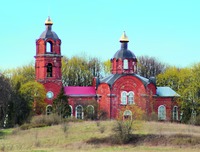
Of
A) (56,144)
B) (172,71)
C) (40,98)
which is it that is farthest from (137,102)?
(56,144)

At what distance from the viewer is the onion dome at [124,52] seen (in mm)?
68438

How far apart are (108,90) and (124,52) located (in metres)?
4.98

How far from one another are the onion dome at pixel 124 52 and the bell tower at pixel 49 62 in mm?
6699

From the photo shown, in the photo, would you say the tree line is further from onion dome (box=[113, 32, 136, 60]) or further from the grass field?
the grass field

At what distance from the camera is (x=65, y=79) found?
85500mm

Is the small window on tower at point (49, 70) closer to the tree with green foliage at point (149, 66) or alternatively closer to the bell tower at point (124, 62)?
the bell tower at point (124, 62)

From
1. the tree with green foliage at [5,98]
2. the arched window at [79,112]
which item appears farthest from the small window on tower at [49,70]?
the tree with green foliage at [5,98]

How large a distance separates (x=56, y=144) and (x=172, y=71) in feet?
136

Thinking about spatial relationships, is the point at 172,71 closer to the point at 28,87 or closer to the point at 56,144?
the point at 28,87

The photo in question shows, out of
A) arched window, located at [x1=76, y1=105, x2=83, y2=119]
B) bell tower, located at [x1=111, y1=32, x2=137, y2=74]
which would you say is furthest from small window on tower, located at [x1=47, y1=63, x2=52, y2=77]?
bell tower, located at [x1=111, y1=32, x2=137, y2=74]

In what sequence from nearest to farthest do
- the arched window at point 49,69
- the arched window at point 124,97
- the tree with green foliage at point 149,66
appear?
the arched window at point 124,97 → the arched window at point 49,69 → the tree with green foliage at point 149,66

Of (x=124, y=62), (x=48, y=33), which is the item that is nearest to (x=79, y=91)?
(x=124, y=62)

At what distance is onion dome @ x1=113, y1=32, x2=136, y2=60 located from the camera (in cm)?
6844

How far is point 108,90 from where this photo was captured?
219ft
